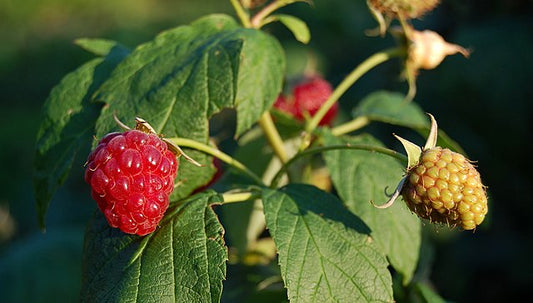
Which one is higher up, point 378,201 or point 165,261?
point 165,261

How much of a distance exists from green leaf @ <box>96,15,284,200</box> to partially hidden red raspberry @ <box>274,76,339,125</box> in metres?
0.40

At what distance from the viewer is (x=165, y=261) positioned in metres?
0.89

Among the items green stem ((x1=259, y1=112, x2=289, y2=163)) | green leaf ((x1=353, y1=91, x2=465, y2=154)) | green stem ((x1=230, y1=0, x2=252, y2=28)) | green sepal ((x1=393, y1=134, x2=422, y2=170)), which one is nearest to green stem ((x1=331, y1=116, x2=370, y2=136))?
green leaf ((x1=353, y1=91, x2=465, y2=154))

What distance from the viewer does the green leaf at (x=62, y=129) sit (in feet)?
3.58

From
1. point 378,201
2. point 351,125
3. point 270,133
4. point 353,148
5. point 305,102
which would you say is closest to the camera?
point 353,148

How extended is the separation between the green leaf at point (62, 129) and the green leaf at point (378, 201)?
38 centimetres

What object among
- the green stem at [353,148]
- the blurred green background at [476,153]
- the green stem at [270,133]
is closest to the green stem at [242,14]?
the green stem at [270,133]

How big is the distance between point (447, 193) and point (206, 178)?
34cm

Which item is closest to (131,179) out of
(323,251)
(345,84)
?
(323,251)

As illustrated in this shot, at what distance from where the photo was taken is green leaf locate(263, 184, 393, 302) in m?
0.89

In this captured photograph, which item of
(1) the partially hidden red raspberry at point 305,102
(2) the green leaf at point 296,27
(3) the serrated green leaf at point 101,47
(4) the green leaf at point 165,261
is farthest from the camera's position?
(1) the partially hidden red raspberry at point 305,102

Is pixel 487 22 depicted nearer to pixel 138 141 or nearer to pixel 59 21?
pixel 138 141

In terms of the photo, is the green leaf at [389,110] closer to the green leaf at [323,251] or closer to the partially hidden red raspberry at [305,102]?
the partially hidden red raspberry at [305,102]

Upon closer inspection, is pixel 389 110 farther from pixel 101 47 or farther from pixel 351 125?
pixel 101 47
